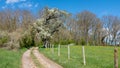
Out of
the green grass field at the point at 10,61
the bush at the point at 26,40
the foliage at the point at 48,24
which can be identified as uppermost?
the foliage at the point at 48,24

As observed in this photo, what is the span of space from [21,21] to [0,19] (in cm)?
697

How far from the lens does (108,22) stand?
80.1 meters

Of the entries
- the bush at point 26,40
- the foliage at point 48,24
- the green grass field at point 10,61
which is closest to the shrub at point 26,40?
the bush at point 26,40

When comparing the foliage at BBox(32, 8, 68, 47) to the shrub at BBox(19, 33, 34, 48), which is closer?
the foliage at BBox(32, 8, 68, 47)

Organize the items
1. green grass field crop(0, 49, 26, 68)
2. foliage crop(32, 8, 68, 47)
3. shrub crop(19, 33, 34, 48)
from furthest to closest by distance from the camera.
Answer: shrub crop(19, 33, 34, 48), foliage crop(32, 8, 68, 47), green grass field crop(0, 49, 26, 68)

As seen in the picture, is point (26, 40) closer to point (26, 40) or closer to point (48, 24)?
point (26, 40)

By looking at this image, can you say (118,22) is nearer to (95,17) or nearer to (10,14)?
(95,17)

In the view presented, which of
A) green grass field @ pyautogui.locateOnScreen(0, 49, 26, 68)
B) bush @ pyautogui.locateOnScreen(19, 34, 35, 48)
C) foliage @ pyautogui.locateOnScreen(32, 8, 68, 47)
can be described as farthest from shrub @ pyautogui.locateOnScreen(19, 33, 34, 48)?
green grass field @ pyautogui.locateOnScreen(0, 49, 26, 68)

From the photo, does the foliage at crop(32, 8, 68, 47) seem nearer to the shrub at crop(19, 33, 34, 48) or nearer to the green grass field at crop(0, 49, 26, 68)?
the shrub at crop(19, 33, 34, 48)

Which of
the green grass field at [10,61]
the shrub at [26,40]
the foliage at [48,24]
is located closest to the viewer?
the green grass field at [10,61]

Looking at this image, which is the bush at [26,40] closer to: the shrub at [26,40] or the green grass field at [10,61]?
the shrub at [26,40]

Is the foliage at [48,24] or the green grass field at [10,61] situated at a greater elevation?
the foliage at [48,24]

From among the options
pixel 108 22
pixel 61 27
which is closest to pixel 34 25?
pixel 61 27

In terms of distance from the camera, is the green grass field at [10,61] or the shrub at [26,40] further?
the shrub at [26,40]
